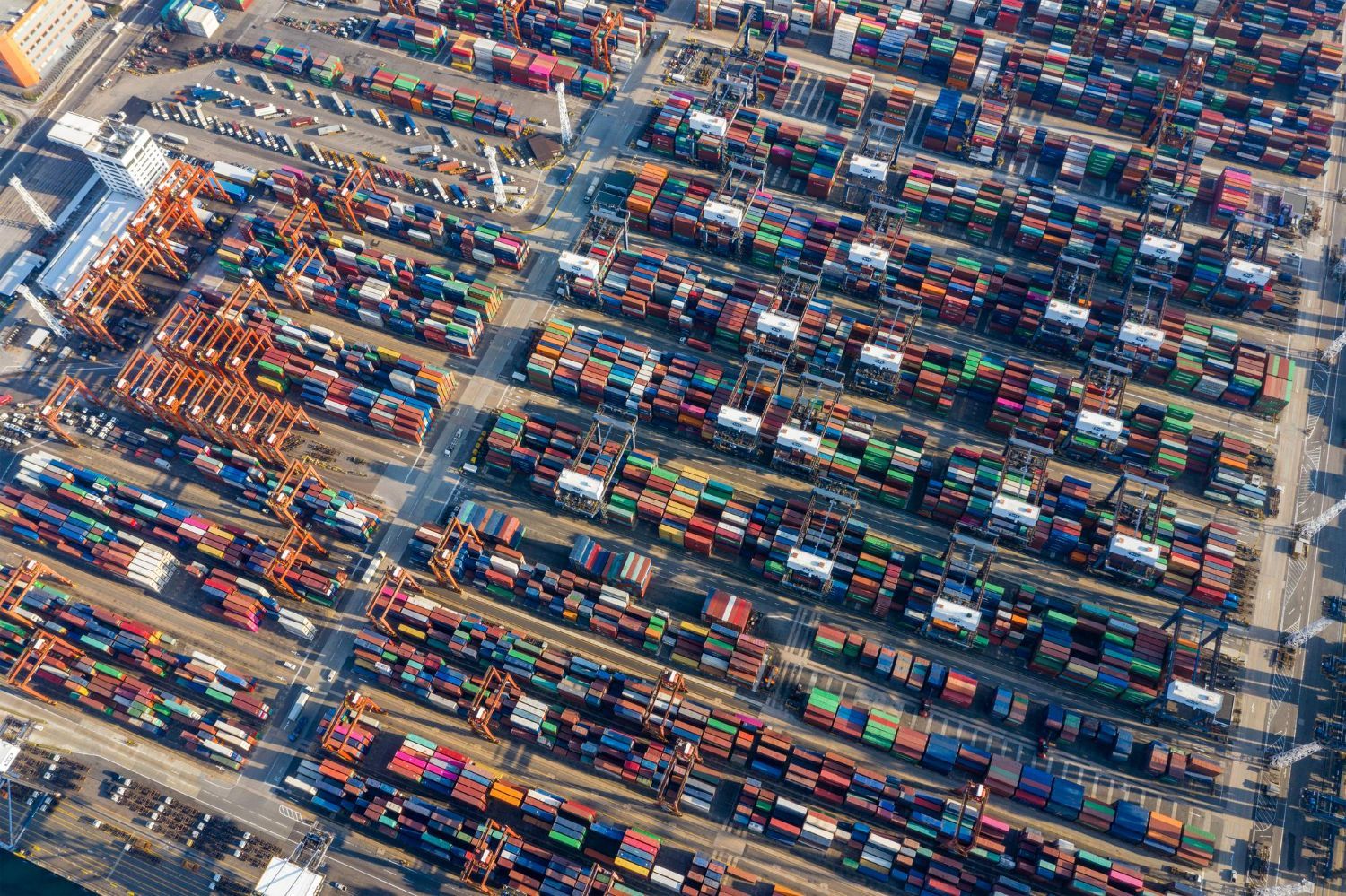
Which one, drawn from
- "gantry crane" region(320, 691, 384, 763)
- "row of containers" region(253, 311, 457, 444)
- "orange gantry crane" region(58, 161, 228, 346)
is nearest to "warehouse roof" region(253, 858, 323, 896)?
"gantry crane" region(320, 691, 384, 763)

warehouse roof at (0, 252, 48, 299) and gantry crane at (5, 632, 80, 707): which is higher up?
warehouse roof at (0, 252, 48, 299)

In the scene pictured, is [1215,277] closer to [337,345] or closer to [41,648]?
[337,345]

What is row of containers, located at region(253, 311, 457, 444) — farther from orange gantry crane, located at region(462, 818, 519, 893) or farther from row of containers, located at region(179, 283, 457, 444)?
orange gantry crane, located at region(462, 818, 519, 893)

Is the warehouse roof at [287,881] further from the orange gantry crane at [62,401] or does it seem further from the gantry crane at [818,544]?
the orange gantry crane at [62,401]

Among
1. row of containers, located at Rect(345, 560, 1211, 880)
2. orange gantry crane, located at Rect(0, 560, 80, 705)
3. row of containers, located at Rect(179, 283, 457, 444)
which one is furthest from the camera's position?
row of containers, located at Rect(179, 283, 457, 444)

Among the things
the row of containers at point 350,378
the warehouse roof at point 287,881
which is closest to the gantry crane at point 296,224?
the row of containers at point 350,378

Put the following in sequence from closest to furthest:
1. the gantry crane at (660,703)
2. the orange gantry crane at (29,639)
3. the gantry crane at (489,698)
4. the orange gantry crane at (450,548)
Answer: the gantry crane at (489,698)
the gantry crane at (660,703)
the orange gantry crane at (29,639)
the orange gantry crane at (450,548)
